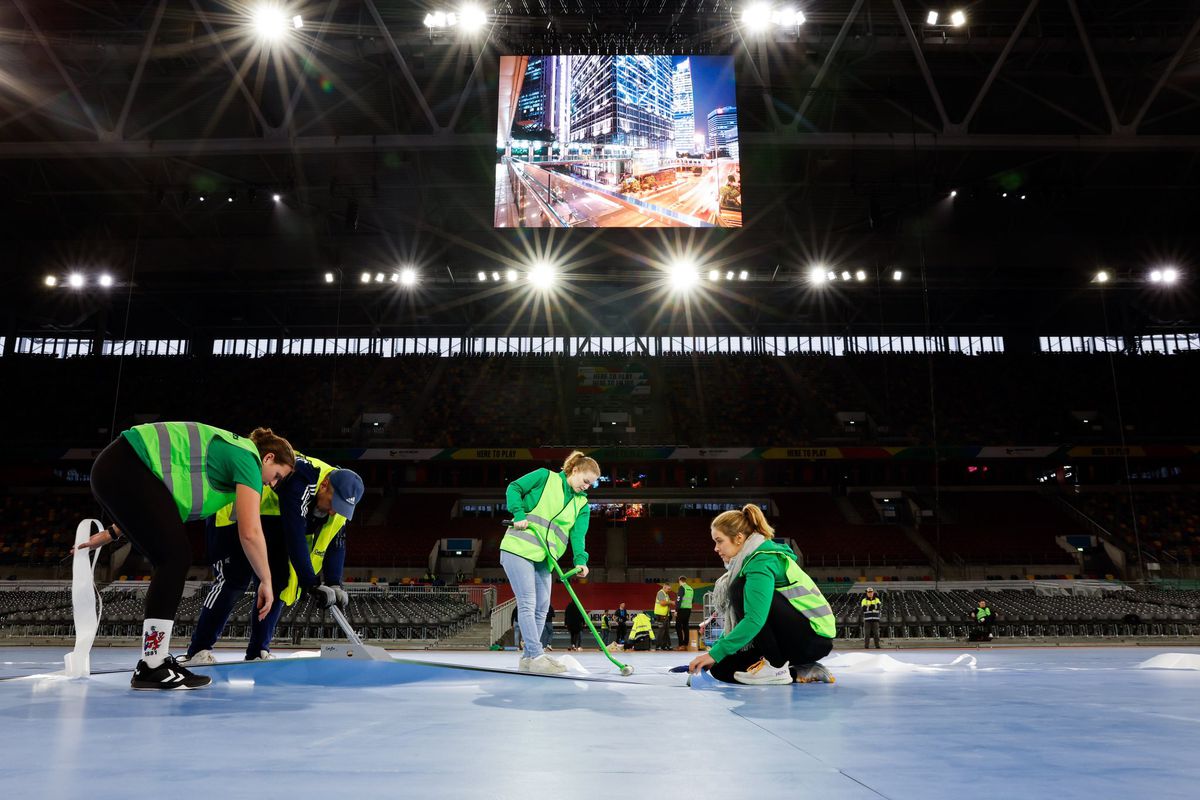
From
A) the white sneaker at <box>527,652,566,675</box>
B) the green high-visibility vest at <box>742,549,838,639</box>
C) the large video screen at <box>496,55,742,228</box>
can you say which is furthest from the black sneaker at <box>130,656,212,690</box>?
the large video screen at <box>496,55,742,228</box>

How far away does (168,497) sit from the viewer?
322 centimetres

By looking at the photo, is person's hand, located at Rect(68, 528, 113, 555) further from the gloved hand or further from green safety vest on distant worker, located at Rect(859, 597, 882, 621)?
green safety vest on distant worker, located at Rect(859, 597, 882, 621)

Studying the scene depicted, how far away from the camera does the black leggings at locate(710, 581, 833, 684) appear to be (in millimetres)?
3875

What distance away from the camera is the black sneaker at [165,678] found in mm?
3094

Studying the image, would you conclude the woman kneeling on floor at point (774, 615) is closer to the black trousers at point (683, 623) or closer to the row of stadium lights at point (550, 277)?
the black trousers at point (683, 623)

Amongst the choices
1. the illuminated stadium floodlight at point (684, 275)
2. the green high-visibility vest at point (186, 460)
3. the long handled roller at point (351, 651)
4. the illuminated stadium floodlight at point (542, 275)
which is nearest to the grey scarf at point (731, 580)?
the long handled roller at point (351, 651)

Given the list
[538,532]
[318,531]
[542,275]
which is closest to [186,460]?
[318,531]

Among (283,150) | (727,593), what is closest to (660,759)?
(727,593)

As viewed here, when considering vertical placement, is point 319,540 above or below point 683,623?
above

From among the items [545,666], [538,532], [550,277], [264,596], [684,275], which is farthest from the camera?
[550,277]

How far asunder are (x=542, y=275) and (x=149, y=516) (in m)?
23.4

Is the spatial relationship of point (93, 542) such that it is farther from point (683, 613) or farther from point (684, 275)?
point (684, 275)

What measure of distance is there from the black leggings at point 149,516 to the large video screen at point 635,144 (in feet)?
40.5

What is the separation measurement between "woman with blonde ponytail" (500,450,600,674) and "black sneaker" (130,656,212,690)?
75.0 inches
